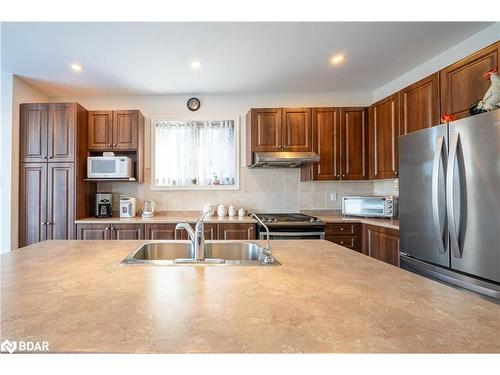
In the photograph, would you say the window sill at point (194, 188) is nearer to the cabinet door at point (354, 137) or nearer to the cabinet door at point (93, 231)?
the cabinet door at point (93, 231)

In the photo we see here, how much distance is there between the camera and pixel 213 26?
6.73 ft

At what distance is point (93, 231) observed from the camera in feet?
9.81

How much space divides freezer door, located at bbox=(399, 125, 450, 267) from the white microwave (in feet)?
10.6

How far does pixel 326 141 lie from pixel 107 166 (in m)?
2.96

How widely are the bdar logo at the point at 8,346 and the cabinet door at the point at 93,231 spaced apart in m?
2.66

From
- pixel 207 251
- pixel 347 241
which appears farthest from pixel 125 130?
pixel 347 241

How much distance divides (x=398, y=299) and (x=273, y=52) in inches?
96.7

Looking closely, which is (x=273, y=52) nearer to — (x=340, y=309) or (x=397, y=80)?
(x=397, y=80)

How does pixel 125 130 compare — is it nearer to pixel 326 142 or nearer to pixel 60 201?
pixel 60 201

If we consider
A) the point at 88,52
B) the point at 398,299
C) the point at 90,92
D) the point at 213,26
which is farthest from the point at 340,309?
the point at 90,92

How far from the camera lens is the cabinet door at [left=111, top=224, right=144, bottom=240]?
2.97 m

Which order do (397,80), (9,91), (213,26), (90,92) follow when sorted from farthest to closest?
1. (90,92)
2. (397,80)
3. (9,91)
4. (213,26)

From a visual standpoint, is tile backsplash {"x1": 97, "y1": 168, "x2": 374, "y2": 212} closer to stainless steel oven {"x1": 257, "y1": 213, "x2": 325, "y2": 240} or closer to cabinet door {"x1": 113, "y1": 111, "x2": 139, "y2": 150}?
cabinet door {"x1": 113, "y1": 111, "x2": 139, "y2": 150}
